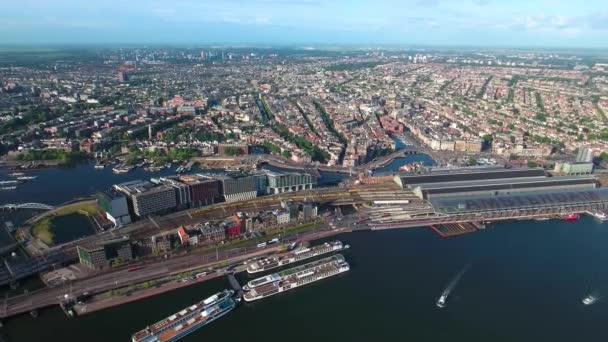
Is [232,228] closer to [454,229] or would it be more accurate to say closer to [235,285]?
[235,285]

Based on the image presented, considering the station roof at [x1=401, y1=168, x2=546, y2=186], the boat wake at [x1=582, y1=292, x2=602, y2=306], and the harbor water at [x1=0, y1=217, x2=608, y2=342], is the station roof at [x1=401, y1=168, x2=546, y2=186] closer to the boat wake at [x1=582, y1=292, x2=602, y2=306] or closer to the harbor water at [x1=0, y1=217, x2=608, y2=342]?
the harbor water at [x1=0, y1=217, x2=608, y2=342]

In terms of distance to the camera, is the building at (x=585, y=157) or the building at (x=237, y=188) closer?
the building at (x=237, y=188)

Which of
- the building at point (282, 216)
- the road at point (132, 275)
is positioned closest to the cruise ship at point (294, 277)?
the road at point (132, 275)

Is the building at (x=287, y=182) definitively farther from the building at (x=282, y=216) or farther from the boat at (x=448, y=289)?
the boat at (x=448, y=289)

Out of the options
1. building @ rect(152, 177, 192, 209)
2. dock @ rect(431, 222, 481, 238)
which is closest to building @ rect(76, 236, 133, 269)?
building @ rect(152, 177, 192, 209)

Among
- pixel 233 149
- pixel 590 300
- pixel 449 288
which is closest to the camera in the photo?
pixel 590 300

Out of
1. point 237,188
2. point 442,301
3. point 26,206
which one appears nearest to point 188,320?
point 442,301

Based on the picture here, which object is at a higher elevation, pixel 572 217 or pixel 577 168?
pixel 577 168

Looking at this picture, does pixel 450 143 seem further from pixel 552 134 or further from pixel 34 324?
pixel 34 324
